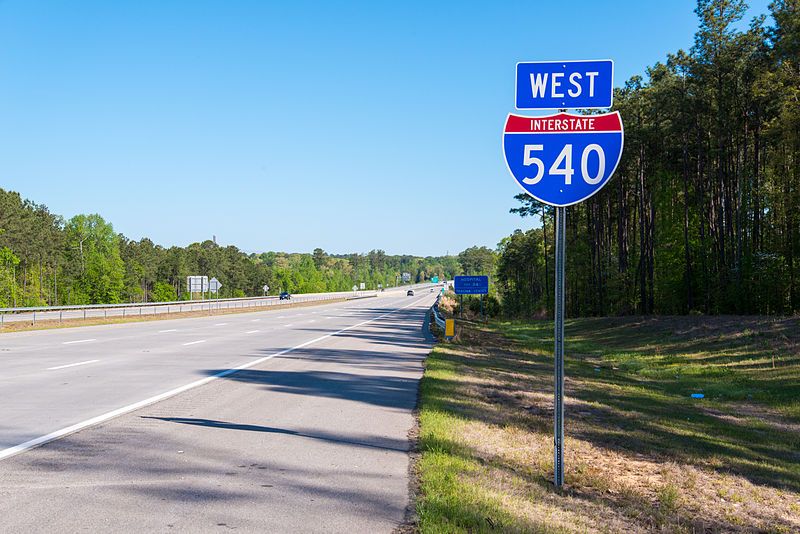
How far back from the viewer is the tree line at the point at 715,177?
35344 millimetres

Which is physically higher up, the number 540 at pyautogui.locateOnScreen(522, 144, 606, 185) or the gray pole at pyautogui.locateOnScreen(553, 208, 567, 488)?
the number 540 at pyautogui.locateOnScreen(522, 144, 606, 185)

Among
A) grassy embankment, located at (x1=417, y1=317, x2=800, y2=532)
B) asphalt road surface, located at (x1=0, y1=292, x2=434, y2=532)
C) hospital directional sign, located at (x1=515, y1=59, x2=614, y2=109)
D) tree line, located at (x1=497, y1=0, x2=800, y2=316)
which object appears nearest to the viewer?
asphalt road surface, located at (x1=0, y1=292, x2=434, y2=532)

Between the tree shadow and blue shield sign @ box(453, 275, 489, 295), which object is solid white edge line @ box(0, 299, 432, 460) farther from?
blue shield sign @ box(453, 275, 489, 295)

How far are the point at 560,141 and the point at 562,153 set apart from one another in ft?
0.36

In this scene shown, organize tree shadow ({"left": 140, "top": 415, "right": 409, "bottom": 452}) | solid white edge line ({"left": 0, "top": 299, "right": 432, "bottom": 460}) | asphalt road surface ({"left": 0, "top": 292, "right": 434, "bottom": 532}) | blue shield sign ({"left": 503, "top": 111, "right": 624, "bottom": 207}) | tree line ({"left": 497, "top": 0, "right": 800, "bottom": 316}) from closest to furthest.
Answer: asphalt road surface ({"left": 0, "top": 292, "right": 434, "bottom": 532}) < blue shield sign ({"left": 503, "top": 111, "right": 624, "bottom": 207}) < solid white edge line ({"left": 0, "top": 299, "right": 432, "bottom": 460}) < tree shadow ({"left": 140, "top": 415, "right": 409, "bottom": 452}) < tree line ({"left": 497, "top": 0, "right": 800, "bottom": 316})

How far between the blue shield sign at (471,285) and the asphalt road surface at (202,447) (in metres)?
25.0

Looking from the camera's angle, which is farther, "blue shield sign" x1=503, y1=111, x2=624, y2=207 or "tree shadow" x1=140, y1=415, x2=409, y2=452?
"tree shadow" x1=140, y1=415, x2=409, y2=452

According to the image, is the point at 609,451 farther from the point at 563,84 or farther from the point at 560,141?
the point at 563,84

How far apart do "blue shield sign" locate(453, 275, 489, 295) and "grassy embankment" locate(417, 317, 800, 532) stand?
66.5 ft

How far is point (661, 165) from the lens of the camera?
53094 millimetres

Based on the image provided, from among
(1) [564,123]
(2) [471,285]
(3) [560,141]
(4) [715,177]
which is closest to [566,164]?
(3) [560,141]

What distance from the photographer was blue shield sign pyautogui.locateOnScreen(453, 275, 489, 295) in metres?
41.0

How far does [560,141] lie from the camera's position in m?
5.87

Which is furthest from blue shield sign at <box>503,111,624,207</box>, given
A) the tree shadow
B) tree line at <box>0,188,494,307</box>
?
tree line at <box>0,188,494,307</box>
